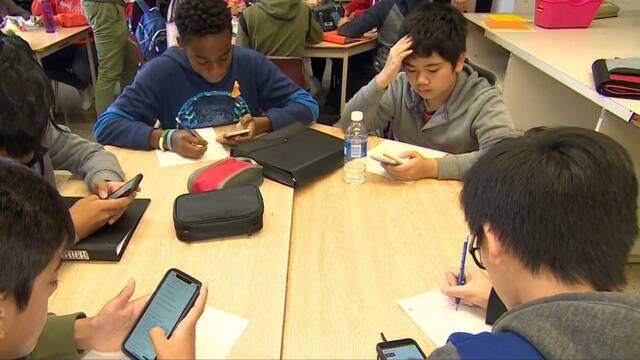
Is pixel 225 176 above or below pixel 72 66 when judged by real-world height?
above

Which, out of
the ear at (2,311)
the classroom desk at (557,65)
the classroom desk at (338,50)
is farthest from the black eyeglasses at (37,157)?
the classroom desk at (338,50)

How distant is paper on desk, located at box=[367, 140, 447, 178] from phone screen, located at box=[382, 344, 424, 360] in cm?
75

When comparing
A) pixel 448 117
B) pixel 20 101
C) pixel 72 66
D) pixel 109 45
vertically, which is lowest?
pixel 72 66

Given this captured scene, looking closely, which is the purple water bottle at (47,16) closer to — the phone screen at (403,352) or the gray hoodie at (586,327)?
the phone screen at (403,352)

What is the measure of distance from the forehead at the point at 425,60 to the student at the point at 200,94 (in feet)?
1.47

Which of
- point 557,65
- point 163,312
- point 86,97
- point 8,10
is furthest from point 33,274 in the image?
point 8,10

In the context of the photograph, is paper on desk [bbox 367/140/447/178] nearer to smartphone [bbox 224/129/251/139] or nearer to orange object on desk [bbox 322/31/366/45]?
smartphone [bbox 224/129/251/139]

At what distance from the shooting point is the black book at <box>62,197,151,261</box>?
115 centimetres

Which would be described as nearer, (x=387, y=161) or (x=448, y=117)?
(x=387, y=161)

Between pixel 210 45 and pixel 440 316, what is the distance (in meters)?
1.27

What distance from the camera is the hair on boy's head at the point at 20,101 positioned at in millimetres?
1179

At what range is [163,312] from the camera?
907 mm

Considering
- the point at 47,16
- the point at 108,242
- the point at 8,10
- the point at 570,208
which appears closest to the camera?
the point at 570,208

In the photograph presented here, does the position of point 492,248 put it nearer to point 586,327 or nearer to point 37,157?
point 586,327
